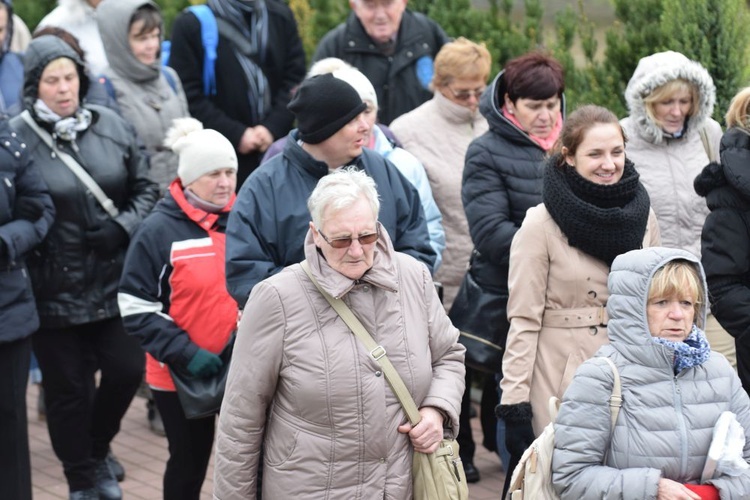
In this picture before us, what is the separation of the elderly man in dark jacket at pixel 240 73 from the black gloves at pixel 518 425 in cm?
385

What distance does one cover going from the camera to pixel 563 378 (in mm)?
5348

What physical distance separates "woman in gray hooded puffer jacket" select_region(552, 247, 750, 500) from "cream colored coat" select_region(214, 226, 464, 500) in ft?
1.90

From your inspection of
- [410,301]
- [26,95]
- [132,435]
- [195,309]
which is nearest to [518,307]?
[410,301]

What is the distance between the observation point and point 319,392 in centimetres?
449

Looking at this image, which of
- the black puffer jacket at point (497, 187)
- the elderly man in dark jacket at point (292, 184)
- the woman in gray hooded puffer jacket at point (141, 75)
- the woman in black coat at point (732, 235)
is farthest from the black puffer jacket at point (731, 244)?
the woman in gray hooded puffer jacket at point (141, 75)

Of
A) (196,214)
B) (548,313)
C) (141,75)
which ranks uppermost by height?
(141,75)

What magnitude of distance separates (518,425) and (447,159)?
7.70 feet

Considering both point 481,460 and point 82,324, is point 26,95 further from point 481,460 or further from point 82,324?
point 481,460

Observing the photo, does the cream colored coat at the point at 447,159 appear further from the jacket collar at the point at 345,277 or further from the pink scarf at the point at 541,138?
the jacket collar at the point at 345,277

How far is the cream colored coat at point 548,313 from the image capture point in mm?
5332

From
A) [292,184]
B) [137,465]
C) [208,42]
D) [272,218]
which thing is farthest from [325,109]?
[208,42]

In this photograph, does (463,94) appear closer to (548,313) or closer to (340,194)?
(548,313)

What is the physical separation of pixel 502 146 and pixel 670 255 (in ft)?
6.46

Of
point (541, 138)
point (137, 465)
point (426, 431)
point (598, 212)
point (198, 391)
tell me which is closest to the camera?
point (426, 431)
